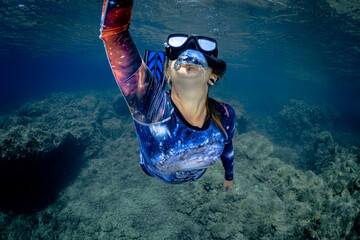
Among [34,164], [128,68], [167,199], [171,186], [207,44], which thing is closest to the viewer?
[128,68]

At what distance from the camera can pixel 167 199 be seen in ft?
15.5

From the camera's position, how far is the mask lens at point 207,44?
5.98 ft

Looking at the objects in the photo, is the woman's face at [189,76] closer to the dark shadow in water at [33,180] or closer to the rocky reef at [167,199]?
the rocky reef at [167,199]

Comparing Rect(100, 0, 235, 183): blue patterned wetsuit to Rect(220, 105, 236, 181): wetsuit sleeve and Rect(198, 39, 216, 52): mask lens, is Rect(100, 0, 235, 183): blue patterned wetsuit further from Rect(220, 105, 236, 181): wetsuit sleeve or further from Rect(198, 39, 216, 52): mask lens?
Rect(198, 39, 216, 52): mask lens

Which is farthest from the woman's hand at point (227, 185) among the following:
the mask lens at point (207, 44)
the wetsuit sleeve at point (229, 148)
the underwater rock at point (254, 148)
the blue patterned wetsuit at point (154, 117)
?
the underwater rock at point (254, 148)

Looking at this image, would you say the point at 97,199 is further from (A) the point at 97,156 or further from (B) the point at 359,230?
(B) the point at 359,230

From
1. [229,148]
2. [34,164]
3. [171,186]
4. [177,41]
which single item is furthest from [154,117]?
[34,164]

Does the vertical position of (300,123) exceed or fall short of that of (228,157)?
it falls short

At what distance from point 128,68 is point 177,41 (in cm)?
84

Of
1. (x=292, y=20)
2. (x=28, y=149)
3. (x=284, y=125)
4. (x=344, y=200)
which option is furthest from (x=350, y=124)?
(x=28, y=149)

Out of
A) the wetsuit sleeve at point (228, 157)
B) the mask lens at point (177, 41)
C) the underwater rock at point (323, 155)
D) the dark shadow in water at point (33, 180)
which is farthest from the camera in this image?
the underwater rock at point (323, 155)

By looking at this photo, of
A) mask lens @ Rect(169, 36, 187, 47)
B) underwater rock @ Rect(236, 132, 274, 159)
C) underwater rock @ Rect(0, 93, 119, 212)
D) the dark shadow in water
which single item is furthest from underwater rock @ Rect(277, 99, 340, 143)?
the dark shadow in water

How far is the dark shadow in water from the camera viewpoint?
559cm

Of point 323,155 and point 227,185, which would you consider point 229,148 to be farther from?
point 323,155
